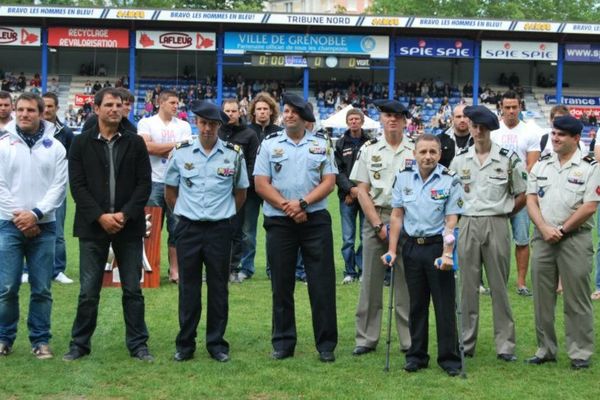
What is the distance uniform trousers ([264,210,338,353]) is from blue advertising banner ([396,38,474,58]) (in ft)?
119

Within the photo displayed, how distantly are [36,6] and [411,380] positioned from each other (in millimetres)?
35779

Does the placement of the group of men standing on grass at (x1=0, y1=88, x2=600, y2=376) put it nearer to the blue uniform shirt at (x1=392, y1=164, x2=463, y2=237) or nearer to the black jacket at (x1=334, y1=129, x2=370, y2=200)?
the blue uniform shirt at (x1=392, y1=164, x2=463, y2=237)

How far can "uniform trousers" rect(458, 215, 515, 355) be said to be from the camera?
8.04 metres

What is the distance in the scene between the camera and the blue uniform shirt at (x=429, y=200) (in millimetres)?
7484

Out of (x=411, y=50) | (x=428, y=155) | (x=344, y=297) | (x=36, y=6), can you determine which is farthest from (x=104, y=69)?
(x=428, y=155)

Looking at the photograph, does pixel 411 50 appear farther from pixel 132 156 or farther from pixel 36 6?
pixel 132 156

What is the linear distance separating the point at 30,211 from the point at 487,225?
3635mm

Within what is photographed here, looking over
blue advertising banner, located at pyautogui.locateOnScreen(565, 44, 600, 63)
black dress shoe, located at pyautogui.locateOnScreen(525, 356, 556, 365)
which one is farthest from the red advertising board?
black dress shoe, located at pyautogui.locateOnScreen(525, 356, 556, 365)

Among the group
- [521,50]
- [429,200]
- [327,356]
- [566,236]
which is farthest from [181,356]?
[521,50]

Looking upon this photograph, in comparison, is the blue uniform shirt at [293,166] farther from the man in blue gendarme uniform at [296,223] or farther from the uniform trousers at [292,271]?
the uniform trousers at [292,271]

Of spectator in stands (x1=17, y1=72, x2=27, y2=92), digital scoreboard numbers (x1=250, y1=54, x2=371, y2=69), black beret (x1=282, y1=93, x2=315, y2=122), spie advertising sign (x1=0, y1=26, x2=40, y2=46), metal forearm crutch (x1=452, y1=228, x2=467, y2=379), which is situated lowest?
metal forearm crutch (x1=452, y1=228, x2=467, y2=379)

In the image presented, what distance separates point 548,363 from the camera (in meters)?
7.84

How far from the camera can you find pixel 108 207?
7707 millimetres

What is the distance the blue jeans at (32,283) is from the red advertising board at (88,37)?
3513 cm
